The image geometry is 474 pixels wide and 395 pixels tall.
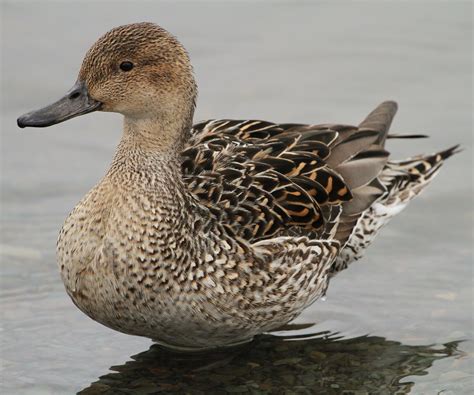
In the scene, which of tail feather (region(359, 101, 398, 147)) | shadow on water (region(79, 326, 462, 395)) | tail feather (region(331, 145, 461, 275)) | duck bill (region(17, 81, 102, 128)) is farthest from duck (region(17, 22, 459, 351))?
tail feather (region(359, 101, 398, 147))

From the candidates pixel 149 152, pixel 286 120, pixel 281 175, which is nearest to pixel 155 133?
pixel 149 152

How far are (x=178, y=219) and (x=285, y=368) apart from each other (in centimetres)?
146

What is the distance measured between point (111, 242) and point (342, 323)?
2310 mm

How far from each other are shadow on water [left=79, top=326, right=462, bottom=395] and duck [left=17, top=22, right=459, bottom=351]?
0.21 metres

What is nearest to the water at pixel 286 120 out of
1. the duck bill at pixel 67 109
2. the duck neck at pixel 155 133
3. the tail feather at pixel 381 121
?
the tail feather at pixel 381 121

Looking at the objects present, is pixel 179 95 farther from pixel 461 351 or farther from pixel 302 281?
pixel 461 351

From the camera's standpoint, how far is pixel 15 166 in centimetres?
1170

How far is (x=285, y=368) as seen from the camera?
28.9 ft

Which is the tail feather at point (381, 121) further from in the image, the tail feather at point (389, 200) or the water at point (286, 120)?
the water at point (286, 120)

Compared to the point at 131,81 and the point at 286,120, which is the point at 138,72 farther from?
the point at 286,120

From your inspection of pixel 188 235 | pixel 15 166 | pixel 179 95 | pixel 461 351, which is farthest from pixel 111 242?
pixel 15 166

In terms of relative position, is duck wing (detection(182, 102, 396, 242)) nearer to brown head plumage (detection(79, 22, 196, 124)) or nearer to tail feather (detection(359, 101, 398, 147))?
tail feather (detection(359, 101, 398, 147))

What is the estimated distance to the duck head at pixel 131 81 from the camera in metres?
8.03

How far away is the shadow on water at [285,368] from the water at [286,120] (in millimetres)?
16
